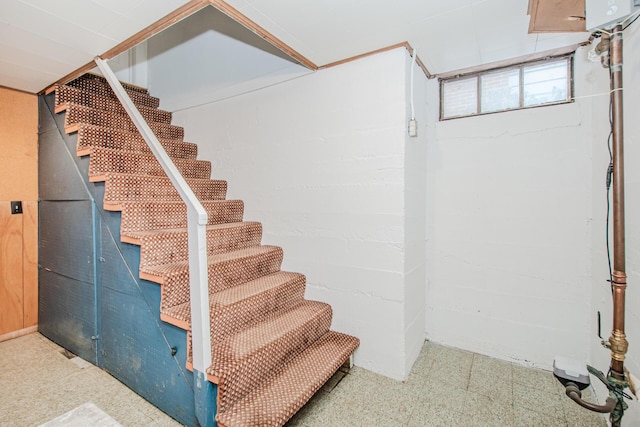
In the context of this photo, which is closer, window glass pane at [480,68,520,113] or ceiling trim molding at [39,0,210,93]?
ceiling trim molding at [39,0,210,93]

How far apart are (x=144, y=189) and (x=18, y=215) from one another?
58.9 inches

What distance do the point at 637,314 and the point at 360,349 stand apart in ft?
5.11

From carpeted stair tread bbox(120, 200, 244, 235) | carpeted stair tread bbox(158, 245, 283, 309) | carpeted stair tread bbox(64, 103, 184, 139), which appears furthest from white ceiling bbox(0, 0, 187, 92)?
carpeted stair tread bbox(158, 245, 283, 309)

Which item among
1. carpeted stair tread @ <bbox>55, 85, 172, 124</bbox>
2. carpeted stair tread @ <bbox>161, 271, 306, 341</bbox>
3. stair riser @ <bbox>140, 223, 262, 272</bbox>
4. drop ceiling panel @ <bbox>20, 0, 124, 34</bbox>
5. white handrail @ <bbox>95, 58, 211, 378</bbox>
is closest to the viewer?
white handrail @ <bbox>95, 58, 211, 378</bbox>

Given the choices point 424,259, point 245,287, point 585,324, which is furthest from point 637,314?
point 245,287

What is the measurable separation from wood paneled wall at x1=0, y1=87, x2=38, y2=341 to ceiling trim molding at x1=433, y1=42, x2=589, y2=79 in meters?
3.72

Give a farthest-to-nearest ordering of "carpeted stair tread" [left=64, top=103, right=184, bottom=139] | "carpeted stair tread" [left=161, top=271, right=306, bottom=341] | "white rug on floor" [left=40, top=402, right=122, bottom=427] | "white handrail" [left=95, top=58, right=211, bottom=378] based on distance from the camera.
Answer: "carpeted stair tread" [left=64, top=103, right=184, bottom=139], "carpeted stair tread" [left=161, top=271, right=306, bottom=341], "white handrail" [left=95, top=58, right=211, bottom=378], "white rug on floor" [left=40, top=402, right=122, bottom=427]

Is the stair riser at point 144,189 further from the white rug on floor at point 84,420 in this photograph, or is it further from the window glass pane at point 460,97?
the window glass pane at point 460,97

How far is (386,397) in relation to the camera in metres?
1.96

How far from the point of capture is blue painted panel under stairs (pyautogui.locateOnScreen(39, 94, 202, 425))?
1814 millimetres

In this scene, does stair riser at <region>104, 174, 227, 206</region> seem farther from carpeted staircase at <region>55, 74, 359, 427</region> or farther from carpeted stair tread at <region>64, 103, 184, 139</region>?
carpeted stair tread at <region>64, 103, 184, 139</region>

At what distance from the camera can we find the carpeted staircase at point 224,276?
164 cm

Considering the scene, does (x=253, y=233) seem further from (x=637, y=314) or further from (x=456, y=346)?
(x=637, y=314)

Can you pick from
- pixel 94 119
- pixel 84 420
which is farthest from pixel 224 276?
pixel 94 119
